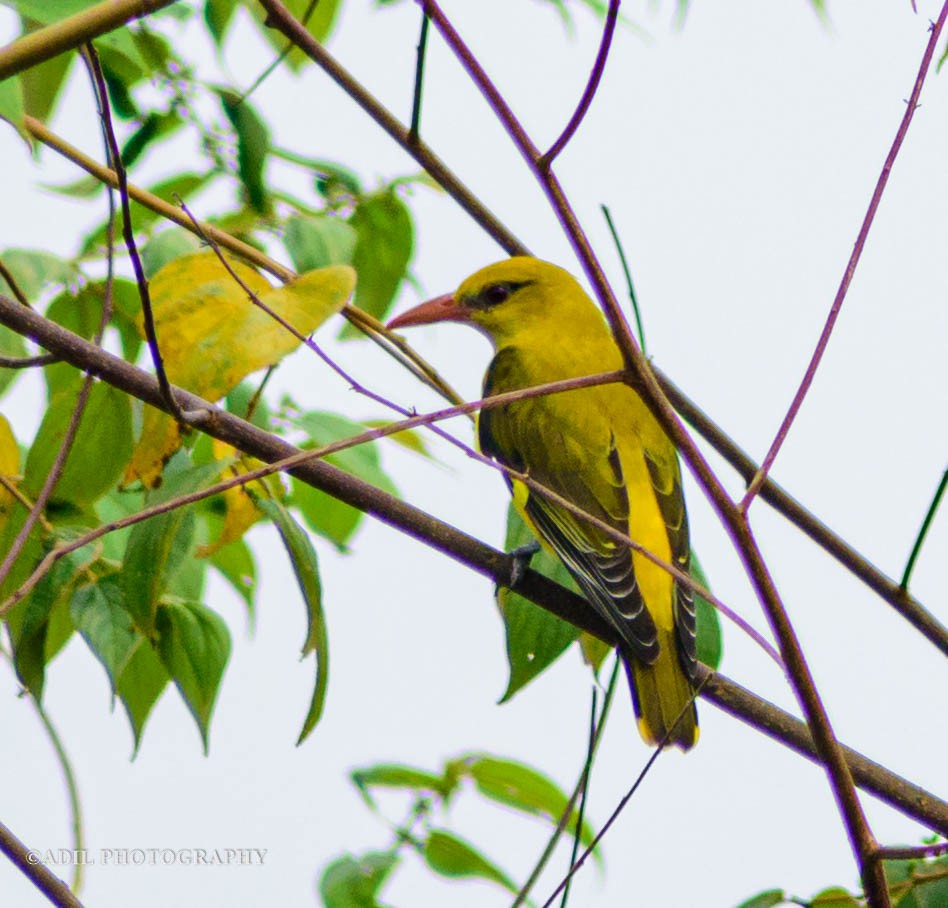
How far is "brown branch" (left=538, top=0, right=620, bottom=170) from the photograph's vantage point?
107 cm

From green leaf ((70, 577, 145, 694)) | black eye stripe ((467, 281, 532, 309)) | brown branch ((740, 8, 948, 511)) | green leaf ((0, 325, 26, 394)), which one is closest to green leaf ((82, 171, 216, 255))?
green leaf ((0, 325, 26, 394))

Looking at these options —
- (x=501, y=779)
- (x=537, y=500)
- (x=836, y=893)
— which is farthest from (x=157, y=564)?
(x=537, y=500)

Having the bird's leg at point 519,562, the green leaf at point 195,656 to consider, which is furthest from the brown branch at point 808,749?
the green leaf at point 195,656

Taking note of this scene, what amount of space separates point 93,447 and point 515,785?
2.58 ft

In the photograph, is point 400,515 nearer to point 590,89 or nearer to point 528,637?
point 528,637

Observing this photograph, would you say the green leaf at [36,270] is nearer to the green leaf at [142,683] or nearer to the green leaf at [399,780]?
the green leaf at [142,683]

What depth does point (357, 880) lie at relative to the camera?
1.93m

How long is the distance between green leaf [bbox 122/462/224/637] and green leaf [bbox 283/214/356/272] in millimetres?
451

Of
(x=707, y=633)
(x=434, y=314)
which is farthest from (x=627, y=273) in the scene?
(x=434, y=314)

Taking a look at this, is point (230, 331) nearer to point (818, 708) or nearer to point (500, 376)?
point (818, 708)

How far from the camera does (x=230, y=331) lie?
1.54 metres

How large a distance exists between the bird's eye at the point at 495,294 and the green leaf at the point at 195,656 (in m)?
1.76

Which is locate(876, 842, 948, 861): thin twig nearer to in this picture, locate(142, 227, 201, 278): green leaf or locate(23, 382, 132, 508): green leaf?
locate(23, 382, 132, 508): green leaf

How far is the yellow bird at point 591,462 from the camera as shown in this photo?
85.9 inches
